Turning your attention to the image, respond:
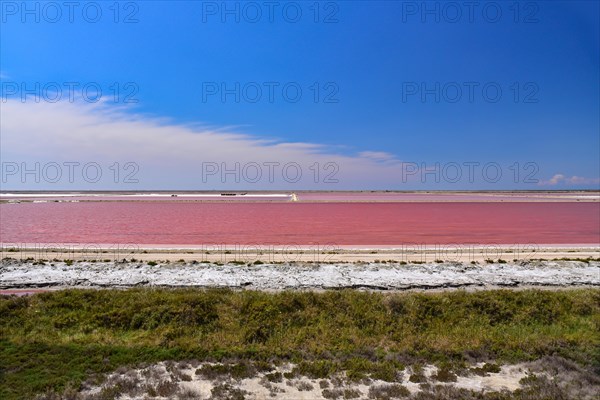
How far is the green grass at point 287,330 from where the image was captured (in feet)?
31.4

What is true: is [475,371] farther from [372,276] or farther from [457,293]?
[372,276]

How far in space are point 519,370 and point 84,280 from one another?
48.5 ft

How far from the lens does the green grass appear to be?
9586 mm

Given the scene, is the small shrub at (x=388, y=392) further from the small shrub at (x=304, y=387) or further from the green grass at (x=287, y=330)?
the small shrub at (x=304, y=387)

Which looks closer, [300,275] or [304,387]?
[304,387]

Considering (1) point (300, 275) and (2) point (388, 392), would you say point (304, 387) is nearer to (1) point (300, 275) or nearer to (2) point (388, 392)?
(2) point (388, 392)

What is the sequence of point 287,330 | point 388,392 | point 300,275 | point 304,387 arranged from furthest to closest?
point 300,275 < point 287,330 < point 304,387 < point 388,392

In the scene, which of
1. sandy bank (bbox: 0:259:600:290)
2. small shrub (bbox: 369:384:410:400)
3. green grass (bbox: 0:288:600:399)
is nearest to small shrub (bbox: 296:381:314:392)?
green grass (bbox: 0:288:600:399)

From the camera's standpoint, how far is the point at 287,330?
1161 cm

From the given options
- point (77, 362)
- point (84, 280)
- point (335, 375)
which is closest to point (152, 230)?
point (84, 280)

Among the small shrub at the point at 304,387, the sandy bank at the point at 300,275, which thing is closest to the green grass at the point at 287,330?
the small shrub at the point at 304,387

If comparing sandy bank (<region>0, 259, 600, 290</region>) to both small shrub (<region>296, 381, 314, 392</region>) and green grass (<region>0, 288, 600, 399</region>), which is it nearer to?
green grass (<region>0, 288, 600, 399</region>)

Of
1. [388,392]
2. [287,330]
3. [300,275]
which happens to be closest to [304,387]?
→ [388,392]

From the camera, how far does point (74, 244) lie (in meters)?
26.0
